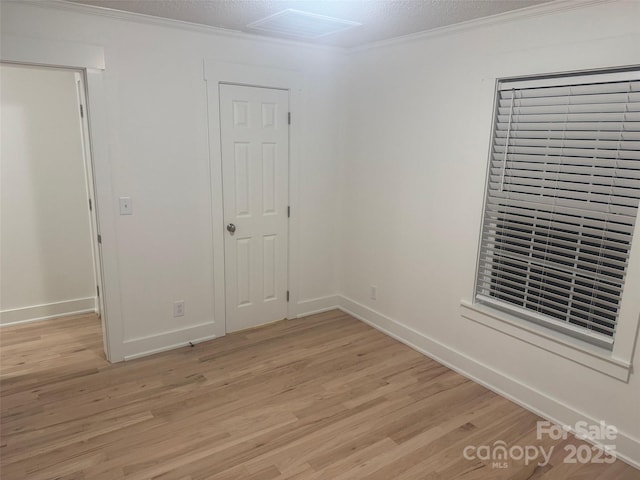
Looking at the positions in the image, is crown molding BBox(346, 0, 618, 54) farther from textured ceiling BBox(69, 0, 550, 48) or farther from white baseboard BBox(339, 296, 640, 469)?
white baseboard BBox(339, 296, 640, 469)

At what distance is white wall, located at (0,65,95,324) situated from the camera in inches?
142

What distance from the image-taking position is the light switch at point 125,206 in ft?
10.0

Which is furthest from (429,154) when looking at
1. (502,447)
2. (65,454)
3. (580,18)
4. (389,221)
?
(65,454)

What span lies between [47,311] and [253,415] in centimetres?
253

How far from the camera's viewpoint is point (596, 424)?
244cm

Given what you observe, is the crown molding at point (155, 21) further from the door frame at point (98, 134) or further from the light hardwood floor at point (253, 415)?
the light hardwood floor at point (253, 415)

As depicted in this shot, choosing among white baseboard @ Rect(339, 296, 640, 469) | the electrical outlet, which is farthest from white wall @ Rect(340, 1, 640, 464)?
the electrical outlet

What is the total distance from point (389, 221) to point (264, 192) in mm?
1097

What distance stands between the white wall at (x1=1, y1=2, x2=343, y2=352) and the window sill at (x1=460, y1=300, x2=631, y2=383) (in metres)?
2.13

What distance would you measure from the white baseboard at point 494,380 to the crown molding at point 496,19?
2.24 metres

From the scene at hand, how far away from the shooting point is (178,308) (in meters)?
3.44

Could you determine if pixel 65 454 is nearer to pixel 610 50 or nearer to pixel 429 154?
pixel 429 154

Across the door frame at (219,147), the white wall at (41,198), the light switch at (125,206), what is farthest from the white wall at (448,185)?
the white wall at (41,198)

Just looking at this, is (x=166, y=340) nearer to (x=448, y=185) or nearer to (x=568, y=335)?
(x=448, y=185)
